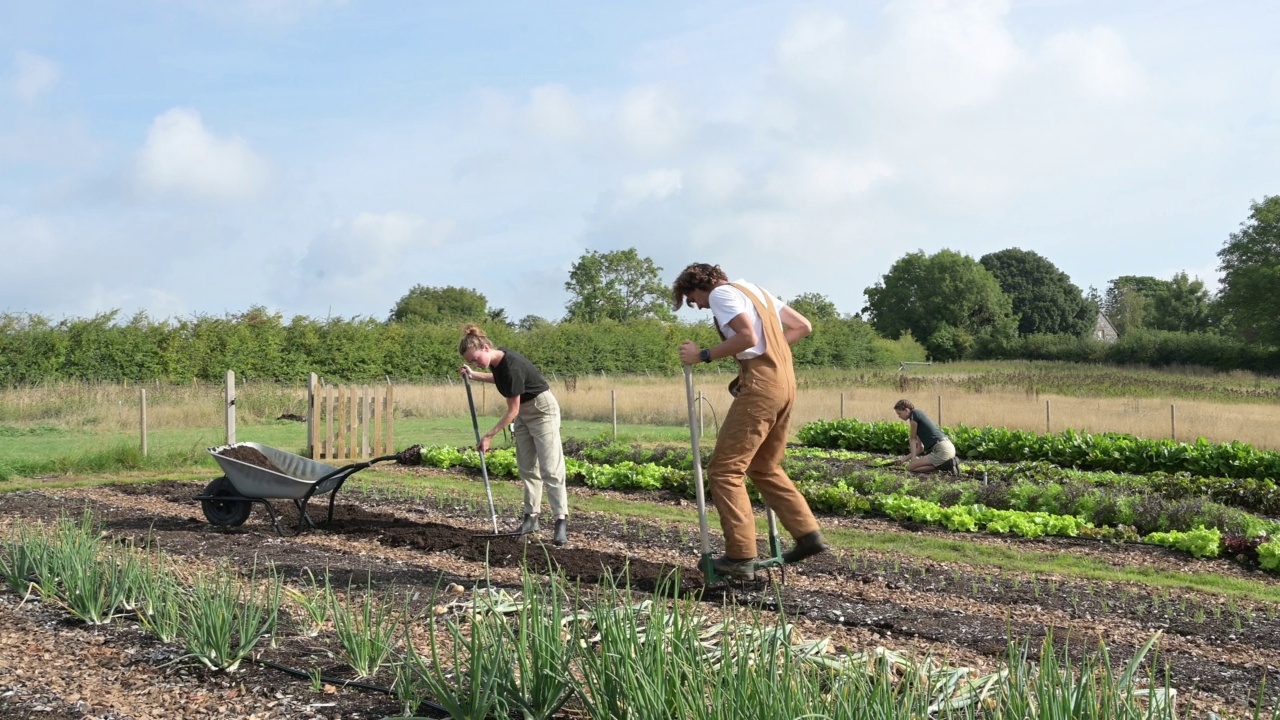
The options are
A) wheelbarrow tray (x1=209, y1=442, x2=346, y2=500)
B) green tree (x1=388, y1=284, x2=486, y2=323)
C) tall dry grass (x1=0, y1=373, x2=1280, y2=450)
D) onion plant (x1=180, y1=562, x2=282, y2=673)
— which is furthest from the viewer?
green tree (x1=388, y1=284, x2=486, y2=323)

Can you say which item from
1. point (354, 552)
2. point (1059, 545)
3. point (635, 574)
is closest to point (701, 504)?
point (635, 574)

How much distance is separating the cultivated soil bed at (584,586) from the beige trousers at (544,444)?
0.40 m

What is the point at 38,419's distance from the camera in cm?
2239

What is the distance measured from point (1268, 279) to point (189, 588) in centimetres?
5445

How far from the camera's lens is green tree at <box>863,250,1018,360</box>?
73875 millimetres

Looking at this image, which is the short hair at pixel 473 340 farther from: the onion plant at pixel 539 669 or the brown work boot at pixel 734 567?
the onion plant at pixel 539 669

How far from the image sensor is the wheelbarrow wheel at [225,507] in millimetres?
8641

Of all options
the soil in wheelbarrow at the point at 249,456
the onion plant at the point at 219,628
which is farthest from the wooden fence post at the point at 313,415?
the onion plant at the point at 219,628

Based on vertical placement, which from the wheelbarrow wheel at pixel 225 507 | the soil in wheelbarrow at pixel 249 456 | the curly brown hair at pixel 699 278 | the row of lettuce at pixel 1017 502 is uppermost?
the curly brown hair at pixel 699 278

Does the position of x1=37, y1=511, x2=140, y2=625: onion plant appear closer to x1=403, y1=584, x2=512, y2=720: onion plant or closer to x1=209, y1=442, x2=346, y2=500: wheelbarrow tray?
x1=403, y1=584, x2=512, y2=720: onion plant

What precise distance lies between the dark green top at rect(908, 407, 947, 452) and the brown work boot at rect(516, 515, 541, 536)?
20.4 feet

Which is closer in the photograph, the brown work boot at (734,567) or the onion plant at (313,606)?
the onion plant at (313,606)

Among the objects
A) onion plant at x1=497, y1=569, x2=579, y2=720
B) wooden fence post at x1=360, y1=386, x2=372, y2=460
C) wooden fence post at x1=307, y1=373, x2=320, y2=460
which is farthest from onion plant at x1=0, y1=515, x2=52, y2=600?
wooden fence post at x1=307, y1=373, x2=320, y2=460

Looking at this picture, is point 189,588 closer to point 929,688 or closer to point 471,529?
point 471,529
